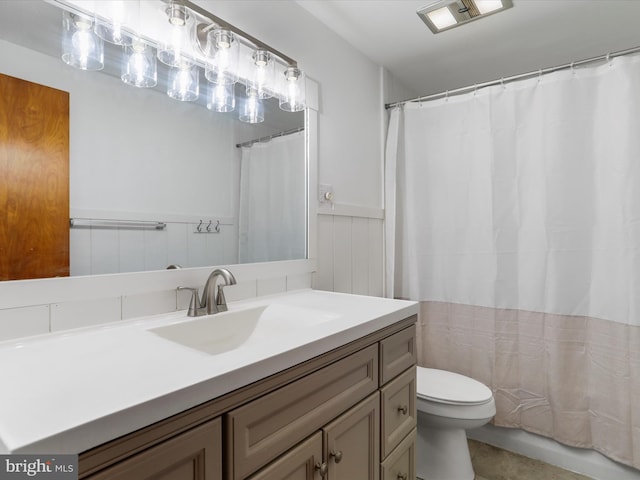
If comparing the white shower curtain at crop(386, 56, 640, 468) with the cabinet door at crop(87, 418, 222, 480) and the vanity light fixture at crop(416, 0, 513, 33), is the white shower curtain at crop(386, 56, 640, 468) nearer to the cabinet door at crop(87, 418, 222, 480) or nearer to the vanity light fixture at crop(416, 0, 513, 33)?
the vanity light fixture at crop(416, 0, 513, 33)

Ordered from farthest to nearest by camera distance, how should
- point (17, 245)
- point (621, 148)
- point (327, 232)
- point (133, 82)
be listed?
point (327, 232) → point (621, 148) → point (133, 82) → point (17, 245)

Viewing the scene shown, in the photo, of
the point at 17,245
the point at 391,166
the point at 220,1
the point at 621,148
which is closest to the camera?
the point at 17,245

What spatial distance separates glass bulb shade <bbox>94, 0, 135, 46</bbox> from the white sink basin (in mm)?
855

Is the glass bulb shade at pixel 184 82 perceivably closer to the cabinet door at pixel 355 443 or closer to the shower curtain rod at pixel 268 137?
the shower curtain rod at pixel 268 137

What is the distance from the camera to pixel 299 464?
0.79m

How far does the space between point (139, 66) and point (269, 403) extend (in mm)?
1060

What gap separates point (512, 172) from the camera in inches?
72.2

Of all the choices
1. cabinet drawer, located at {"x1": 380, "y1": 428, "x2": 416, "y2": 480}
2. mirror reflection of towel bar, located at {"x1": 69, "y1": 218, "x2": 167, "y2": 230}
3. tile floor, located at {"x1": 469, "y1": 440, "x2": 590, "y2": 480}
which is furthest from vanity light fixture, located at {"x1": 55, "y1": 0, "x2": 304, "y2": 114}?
tile floor, located at {"x1": 469, "y1": 440, "x2": 590, "y2": 480}

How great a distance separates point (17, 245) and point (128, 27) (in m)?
0.69

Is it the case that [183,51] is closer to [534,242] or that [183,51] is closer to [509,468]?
[534,242]

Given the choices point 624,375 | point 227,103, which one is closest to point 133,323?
point 227,103

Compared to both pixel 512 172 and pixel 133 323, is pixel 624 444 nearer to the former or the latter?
pixel 512 172

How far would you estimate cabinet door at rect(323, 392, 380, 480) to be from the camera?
88 cm

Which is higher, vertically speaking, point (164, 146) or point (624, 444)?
point (164, 146)
